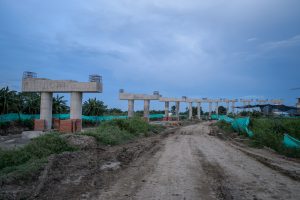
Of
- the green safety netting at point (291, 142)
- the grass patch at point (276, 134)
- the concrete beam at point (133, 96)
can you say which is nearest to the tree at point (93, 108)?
the concrete beam at point (133, 96)

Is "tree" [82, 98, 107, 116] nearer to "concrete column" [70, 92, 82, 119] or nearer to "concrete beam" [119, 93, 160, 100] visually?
"concrete beam" [119, 93, 160, 100]

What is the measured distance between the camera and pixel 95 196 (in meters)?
6.96

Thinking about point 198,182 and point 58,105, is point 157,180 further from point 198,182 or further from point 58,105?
point 58,105

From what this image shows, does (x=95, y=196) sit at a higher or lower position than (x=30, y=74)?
lower

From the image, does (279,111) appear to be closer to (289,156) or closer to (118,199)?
(289,156)

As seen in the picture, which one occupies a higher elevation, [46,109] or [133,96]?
[133,96]

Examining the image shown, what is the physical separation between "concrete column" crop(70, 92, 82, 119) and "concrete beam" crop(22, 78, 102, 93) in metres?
0.59

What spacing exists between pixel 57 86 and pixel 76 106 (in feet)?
9.50

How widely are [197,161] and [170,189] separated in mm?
5049

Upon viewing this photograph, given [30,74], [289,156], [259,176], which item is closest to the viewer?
[259,176]

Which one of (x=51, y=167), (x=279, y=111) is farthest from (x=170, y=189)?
(x=279, y=111)

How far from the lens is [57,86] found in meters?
27.8

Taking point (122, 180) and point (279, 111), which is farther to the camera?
point (279, 111)

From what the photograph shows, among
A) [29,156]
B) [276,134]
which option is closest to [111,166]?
[29,156]
